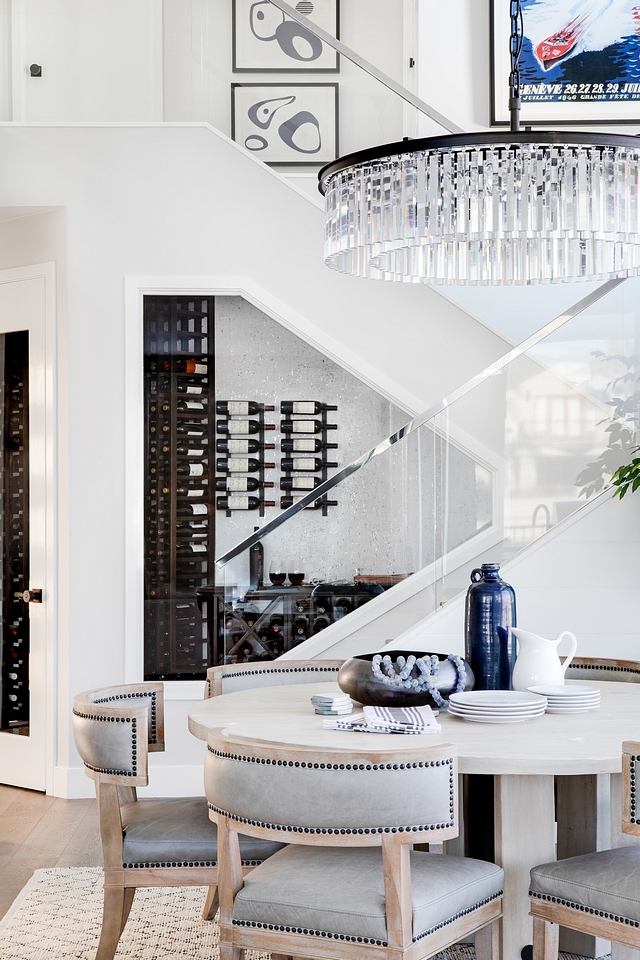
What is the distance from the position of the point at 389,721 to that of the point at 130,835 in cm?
72

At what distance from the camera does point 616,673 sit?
10.7 feet

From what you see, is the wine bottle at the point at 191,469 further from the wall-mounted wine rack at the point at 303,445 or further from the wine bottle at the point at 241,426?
the wall-mounted wine rack at the point at 303,445

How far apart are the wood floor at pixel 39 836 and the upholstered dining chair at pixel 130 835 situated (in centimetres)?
107

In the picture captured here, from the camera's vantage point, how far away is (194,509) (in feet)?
16.7

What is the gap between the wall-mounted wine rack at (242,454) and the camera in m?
5.18

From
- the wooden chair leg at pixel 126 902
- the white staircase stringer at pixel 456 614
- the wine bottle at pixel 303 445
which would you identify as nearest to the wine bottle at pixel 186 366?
the wine bottle at pixel 303 445

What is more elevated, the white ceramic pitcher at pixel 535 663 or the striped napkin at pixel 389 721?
the white ceramic pitcher at pixel 535 663

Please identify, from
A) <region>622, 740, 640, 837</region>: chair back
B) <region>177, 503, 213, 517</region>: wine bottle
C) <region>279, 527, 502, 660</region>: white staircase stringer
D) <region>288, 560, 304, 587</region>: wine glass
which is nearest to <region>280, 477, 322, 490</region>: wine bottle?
<region>177, 503, 213, 517</region>: wine bottle

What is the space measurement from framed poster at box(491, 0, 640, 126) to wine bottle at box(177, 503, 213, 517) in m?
2.98

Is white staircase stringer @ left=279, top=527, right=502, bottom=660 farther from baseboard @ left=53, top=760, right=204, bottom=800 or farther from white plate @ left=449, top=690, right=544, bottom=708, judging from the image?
white plate @ left=449, top=690, right=544, bottom=708

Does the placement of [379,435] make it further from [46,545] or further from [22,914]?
[22,914]

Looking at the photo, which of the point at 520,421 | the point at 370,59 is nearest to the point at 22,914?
the point at 520,421

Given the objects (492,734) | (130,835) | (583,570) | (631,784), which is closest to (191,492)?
(583,570)

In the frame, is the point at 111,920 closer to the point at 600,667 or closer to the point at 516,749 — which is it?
the point at 516,749
